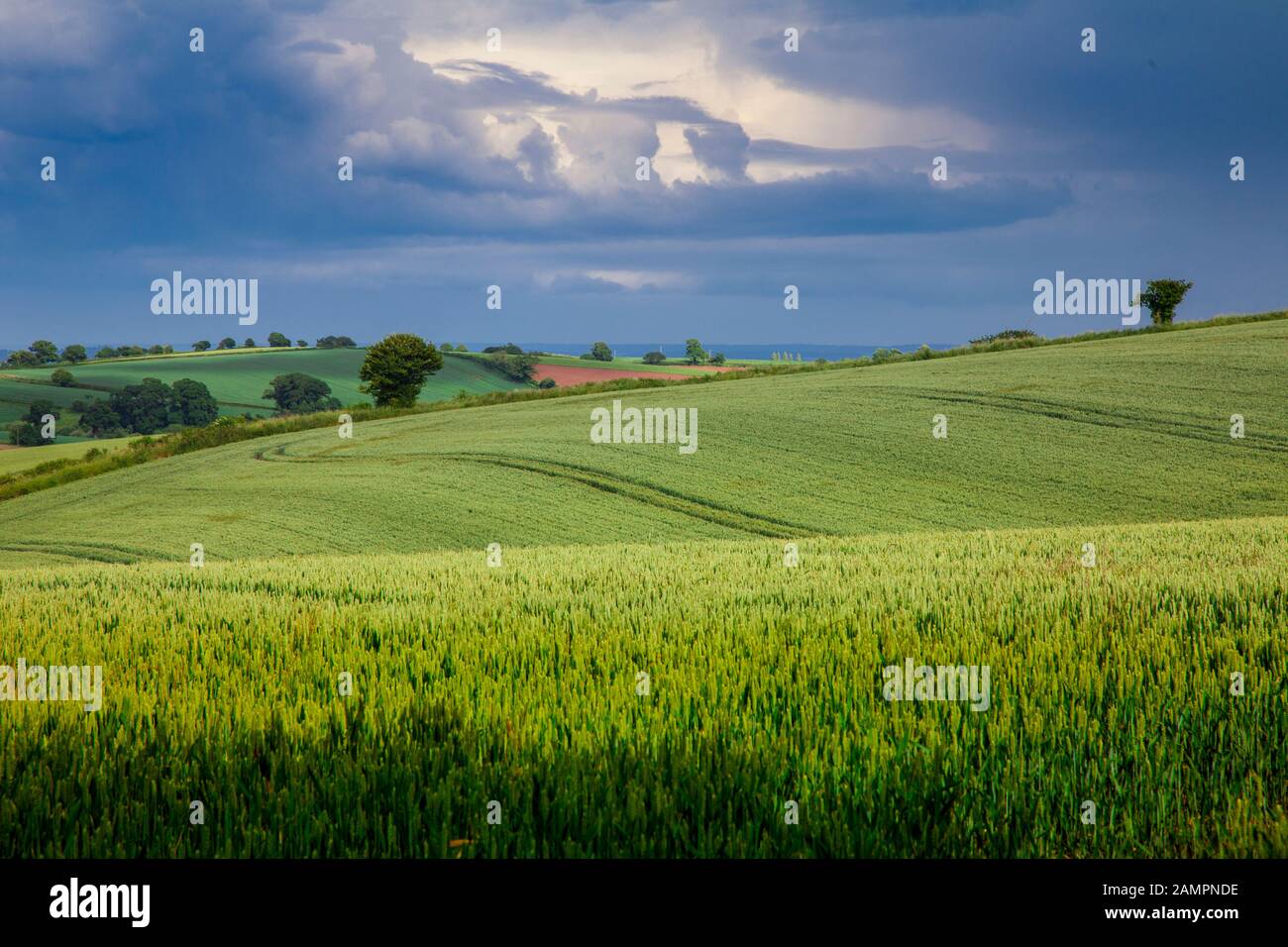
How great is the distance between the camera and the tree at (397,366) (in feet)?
267

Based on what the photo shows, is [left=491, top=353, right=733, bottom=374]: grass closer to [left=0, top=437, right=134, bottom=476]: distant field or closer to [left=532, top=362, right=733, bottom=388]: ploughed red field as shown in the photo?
[left=532, top=362, right=733, bottom=388]: ploughed red field

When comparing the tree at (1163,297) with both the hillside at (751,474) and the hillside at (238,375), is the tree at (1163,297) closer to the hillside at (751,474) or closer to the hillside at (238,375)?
the hillside at (751,474)

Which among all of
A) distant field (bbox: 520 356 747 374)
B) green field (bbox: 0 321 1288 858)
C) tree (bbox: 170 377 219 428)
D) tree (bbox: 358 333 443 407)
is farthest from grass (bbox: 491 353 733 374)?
green field (bbox: 0 321 1288 858)

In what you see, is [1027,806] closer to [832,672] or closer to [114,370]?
[832,672]

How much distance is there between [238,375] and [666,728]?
352 ft

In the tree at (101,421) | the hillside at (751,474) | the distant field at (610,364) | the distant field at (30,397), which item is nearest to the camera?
the hillside at (751,474)

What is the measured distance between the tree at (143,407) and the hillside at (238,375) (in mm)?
4948

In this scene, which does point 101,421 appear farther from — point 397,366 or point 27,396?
point 397,366

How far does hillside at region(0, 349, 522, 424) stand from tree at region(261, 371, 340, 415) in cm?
141

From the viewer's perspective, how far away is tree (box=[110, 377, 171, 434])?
8325 centimetres

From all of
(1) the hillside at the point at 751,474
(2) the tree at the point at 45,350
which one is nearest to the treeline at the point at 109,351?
(2) the tree at the point at 45,350

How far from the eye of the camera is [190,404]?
86.1m

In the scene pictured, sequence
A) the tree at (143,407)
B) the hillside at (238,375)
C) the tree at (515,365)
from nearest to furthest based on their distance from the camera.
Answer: the tree at (143,407), the hillside at (238,375), the tree at (515,365)
